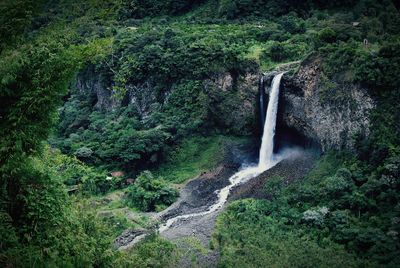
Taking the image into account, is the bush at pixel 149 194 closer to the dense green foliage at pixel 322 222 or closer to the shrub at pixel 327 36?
the dense green foliage at pixel 322 222

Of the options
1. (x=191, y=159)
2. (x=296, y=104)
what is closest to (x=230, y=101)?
(x=191, y=159)

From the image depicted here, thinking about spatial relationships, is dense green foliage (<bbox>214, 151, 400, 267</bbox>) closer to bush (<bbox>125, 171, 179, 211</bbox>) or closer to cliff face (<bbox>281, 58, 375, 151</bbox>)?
cliff face (<bbox>281, 58, 375, 151</bbox>)

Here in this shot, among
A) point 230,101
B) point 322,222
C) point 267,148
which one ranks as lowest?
point 322,222

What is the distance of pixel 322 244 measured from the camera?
17.7 meters

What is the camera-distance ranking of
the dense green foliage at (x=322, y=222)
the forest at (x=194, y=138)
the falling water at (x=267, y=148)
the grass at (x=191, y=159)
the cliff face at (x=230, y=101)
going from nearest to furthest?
the forest at (x=194, y=138)
the dense green foliage at (x=322, y=222)
the falling water at (x=267, y=148)
the grass at (x=191, y=159)
the cliff face at (x=230, y=101)

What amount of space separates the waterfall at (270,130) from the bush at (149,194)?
5.66m

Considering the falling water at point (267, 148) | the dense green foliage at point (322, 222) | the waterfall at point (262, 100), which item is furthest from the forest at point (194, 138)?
the falling water at point (267, 148)

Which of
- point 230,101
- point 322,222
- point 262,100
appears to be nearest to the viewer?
point 322,222

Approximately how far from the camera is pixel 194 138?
2902cm

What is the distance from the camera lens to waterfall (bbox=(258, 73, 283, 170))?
26703mm

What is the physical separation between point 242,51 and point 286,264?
55.0 feet

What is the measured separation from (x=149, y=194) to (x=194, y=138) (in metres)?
6.30

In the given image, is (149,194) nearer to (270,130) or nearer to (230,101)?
(270,130)

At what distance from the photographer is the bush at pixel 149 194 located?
23.8 meters
